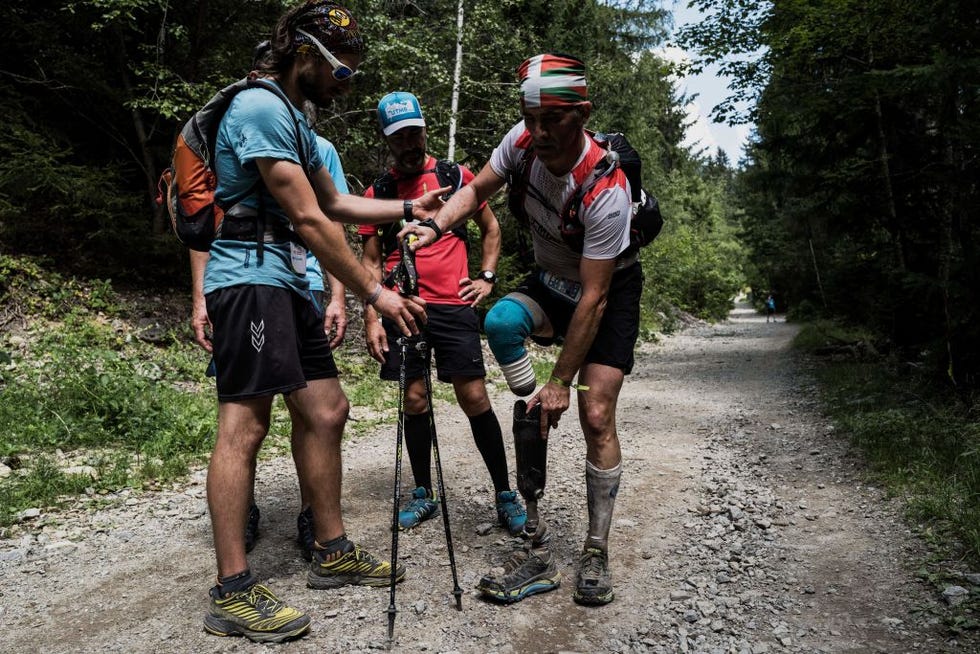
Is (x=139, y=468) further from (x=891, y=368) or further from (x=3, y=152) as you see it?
(x=891, y=368)

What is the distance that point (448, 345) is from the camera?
375 cm

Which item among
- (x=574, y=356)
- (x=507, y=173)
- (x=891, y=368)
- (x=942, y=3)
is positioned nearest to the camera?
(x=574, y=356)

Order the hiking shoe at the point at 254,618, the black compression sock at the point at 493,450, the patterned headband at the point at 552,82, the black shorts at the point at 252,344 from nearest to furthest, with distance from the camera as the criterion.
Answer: the hiking shoe at the point at 254,618, the black shorts at the point at 252,344, the patterned headband at the point at 552,82, the black compression sock at the point at 493,450

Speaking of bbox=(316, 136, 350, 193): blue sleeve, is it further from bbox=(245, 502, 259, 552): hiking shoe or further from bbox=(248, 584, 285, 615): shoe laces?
bbox=(248, 584, 285, 615): shoe laces

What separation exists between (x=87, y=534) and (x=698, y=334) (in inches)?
894

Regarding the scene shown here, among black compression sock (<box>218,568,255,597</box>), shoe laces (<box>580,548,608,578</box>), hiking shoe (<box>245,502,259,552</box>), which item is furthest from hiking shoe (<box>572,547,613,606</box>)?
hiking shoe (<box>245,502,259,552</box>)

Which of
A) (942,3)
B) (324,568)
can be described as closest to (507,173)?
(324,568)

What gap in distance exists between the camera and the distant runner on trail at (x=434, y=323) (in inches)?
146

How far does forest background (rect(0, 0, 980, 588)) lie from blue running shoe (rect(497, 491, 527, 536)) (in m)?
2.21

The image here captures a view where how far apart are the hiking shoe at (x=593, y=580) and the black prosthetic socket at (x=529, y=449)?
0.38m

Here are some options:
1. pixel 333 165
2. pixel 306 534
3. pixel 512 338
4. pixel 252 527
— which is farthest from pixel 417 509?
pixel 333 165

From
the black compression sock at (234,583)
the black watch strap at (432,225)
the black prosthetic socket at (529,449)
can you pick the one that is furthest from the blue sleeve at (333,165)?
the black compression sock at (234,583)

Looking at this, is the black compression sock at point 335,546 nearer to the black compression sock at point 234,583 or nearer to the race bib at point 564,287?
the black compression sock at point 234,583

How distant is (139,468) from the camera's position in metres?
4.61
